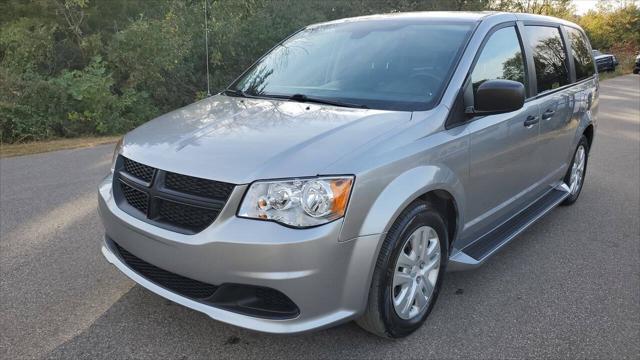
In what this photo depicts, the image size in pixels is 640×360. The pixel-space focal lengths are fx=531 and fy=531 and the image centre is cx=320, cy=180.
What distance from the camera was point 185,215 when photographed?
2.53 metres

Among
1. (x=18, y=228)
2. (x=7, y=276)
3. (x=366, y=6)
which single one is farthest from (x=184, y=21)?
(x=7, y=276)

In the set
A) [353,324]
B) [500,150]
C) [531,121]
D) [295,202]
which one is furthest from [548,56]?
[295,202]

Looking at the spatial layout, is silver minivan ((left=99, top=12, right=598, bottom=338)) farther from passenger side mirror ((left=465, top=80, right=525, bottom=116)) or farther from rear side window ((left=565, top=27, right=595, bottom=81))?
rear side window ((left=565, top=27, right=595, bottom=81))

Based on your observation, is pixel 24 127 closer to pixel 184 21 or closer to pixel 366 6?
pixel 184 21

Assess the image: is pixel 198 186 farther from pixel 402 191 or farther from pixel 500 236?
pixel 500 236

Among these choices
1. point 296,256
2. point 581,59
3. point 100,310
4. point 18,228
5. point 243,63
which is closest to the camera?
point 296,256

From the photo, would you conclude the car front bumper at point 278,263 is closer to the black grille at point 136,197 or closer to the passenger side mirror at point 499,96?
the black grille at point 136,197

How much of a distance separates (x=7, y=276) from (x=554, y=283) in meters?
3.70

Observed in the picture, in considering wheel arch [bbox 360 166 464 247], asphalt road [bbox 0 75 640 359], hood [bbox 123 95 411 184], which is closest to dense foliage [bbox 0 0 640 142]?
asphalt road [bbox 0 75 640 359]

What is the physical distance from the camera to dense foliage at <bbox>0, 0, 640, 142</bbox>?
9758 millimetres

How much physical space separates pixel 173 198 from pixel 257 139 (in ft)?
1.68

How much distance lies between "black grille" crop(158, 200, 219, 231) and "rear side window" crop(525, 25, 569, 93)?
286 cm

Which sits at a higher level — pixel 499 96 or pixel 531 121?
pixel 499 96

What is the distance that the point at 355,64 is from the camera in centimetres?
359
